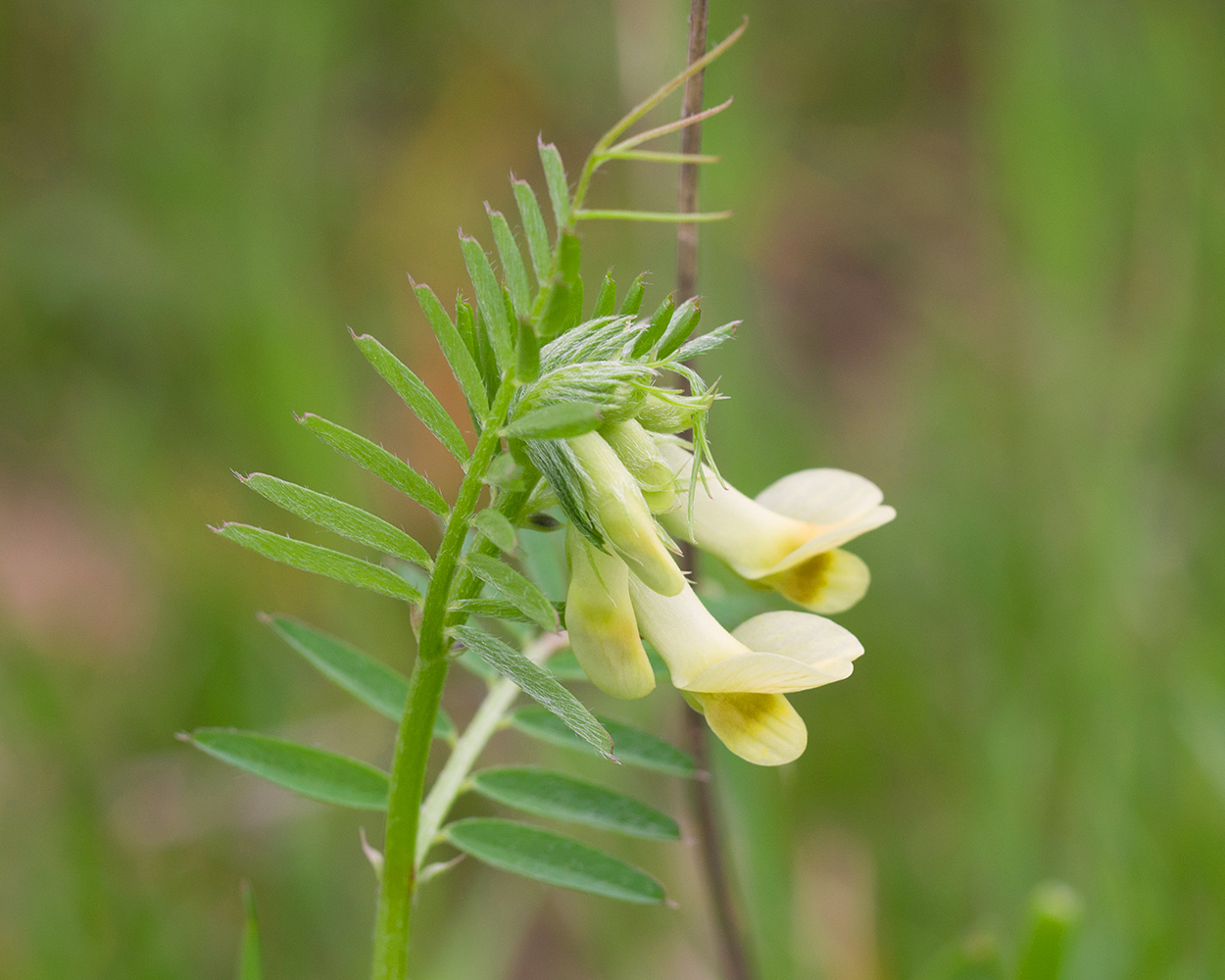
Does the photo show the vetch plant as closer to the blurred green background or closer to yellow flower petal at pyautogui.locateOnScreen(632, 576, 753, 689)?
yellow flower petal at pyautogui.locateOnScreen(632, 576, 753, 689)

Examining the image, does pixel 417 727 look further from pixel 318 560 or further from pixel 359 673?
pixel 359 673

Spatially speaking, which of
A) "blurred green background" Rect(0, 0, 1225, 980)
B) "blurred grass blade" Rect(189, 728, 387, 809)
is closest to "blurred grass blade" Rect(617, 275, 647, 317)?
"blurred grass blade" Rect(189, 728, 387, 809)

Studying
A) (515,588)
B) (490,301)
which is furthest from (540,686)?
(490,301)

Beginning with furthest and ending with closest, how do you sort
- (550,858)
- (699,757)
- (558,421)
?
1. (699,757)
2. (550,858)
3. (558,421)

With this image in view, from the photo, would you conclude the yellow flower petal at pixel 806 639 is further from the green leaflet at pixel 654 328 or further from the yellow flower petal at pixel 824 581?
the green leaflet at pixel 654 328

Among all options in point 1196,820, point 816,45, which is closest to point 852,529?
point 1196,820

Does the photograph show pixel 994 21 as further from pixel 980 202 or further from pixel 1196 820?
pixel 1196 820
